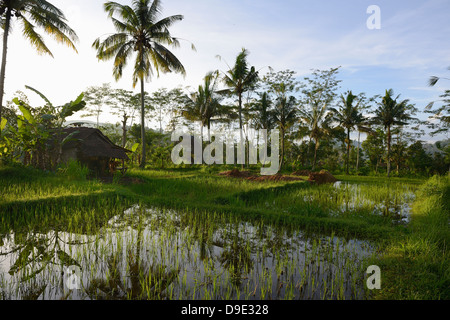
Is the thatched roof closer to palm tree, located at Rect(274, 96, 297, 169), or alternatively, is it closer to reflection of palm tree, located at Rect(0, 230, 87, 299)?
reflection of palm tree, located at Rect(0, 230, 87, 299)

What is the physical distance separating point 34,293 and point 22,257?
1041mm

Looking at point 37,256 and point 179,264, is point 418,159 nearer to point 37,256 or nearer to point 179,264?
point 179,264

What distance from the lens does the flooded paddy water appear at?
2.56m

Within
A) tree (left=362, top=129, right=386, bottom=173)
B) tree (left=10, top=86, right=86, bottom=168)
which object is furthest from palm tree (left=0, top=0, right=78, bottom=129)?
tree (left=362, top=129, right=386, bottom=173)

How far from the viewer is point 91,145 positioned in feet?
37.7

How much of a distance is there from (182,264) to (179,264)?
4cm

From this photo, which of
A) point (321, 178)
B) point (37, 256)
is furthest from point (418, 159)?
point (37, 256)

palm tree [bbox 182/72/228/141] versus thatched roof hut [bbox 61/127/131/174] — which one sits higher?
palm tree [bbox 182/72/228/141]

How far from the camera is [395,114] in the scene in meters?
19.9

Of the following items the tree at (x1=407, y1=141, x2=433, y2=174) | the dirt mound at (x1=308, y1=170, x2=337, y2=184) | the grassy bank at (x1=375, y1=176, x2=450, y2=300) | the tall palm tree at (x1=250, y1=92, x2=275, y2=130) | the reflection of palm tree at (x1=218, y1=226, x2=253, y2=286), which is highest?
the tall palm tree at (x1=250, y1=92, x2=275, y2=130)

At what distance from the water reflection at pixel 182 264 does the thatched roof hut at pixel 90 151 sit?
7873 millimetres

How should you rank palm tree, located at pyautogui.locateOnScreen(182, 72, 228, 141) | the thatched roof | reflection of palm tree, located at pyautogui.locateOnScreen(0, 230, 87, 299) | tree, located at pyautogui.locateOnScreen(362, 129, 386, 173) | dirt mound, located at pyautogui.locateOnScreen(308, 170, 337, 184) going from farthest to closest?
1. tree, located at pyautogui.locateOnScreen(362, 129, 386, 173)
2. palm tree, located at pyautogui.locateOnScreen(182, 72, 228, 141)
3. dirt mound, located at pyautogui.locateOnScreen(308, 170, 337, 184)
4. the thatched roof
5. reflection of palm tree, located at pyautogui.locateOnScreen(0, 230, 87, 299)

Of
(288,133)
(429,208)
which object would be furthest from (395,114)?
(429,208)
